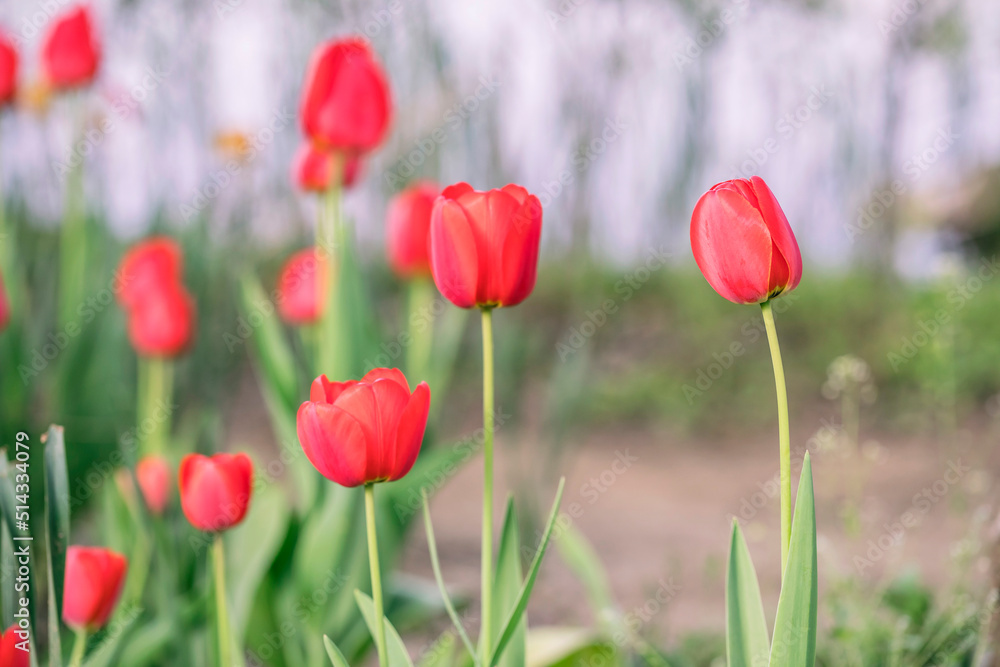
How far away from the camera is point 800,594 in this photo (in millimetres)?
456

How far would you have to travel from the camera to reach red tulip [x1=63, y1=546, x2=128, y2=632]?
630 millimetres

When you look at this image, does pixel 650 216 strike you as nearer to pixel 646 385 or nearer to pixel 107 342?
pixel 646 385

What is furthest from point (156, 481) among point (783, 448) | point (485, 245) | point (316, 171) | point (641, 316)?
point (641, 316)

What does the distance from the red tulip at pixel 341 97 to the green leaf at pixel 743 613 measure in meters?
0.79

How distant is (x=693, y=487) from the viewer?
321cm

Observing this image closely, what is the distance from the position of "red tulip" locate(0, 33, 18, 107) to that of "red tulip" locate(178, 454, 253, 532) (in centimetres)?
127

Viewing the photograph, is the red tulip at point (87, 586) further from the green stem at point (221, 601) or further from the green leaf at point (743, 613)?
the green leaf at point (743, 613)

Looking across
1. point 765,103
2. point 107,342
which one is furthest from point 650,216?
point 107,342

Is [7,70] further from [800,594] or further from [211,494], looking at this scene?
[800,594]

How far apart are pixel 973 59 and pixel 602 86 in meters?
2.30

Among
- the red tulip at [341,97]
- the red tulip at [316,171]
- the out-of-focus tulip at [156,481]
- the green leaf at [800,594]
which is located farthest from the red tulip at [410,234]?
the green leaf at [800,594]

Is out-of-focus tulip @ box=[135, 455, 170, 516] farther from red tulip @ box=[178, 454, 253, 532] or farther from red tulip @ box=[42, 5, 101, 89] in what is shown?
red tulip @ box=[42, 5, 101, 89]

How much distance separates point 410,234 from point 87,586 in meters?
0.81

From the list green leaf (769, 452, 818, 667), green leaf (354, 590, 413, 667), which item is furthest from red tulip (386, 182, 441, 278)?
green leaf (769, 452, 818, 667)
